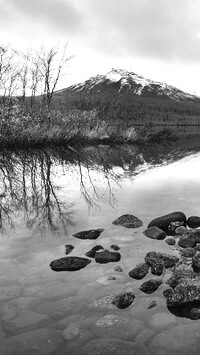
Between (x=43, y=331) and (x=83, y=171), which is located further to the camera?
(x=83, y=171)

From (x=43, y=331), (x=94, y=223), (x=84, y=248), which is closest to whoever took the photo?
(x=43, y=331)

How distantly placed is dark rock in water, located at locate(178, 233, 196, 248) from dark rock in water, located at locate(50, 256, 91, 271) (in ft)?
6.19

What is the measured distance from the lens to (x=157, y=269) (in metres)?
5.72

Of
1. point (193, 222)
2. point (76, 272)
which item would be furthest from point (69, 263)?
point (193, 222)

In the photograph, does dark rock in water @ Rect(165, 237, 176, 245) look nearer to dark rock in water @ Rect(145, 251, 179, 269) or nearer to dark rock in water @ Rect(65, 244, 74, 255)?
dark rock in water @ Rect(145, 251, 179, 269)

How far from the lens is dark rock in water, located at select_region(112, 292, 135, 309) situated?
470cm

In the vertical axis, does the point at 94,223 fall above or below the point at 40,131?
below

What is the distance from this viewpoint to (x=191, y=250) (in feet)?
21.3

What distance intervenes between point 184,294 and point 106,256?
1733mm

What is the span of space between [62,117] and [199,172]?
14.8 m

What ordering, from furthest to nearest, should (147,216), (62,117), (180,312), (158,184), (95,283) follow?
(62,117)
(158,184)
(147,216)
(95,283)
(180,312)

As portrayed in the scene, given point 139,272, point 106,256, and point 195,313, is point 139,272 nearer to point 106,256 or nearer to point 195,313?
point 106,256

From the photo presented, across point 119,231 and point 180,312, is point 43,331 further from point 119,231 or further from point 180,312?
point 119,231

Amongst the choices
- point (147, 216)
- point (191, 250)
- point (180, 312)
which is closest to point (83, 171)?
point (147, 216)
